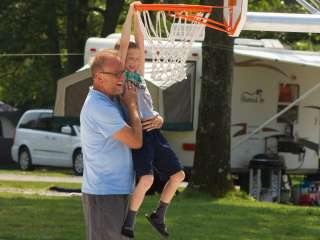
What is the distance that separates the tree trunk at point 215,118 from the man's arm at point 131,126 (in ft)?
25.5

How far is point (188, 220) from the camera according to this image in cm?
1070

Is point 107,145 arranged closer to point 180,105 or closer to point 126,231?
point 126,231

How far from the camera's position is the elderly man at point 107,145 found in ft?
18.5

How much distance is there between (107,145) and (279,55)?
11.5 metres

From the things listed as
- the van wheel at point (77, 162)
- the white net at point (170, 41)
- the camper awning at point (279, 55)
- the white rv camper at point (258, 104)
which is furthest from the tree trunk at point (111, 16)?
the white net at point (170, 41)

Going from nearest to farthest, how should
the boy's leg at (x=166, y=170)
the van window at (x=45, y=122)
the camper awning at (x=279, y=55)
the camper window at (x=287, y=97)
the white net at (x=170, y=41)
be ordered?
the boy's leg at (x=166, y=170) < the white net at (x=170, y=41) < the camper awning at (x=279, y=55) < the camper window at (x=287, y=97) < the van window at (x=45, y=122)

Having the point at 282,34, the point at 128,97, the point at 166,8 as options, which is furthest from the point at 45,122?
the point at 128,97

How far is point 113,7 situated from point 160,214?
22117 mm

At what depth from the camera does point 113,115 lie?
18.5 feet

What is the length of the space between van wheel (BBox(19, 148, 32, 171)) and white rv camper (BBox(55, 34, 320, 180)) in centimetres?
822

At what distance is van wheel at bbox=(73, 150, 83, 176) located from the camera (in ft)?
75.9

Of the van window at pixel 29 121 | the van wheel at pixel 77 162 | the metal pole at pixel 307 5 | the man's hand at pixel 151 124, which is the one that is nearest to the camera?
the man's hand at pixel 151 124

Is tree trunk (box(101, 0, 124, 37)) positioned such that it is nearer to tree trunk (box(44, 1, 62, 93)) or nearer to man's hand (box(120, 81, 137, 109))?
tree trunk (box(44, 1, 62, 93))

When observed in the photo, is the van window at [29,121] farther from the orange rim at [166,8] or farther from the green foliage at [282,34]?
the orange rim at [166,8]
